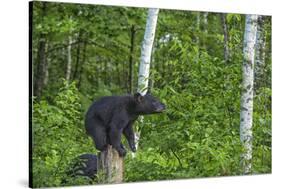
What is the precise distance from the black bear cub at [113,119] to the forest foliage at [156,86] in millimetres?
94

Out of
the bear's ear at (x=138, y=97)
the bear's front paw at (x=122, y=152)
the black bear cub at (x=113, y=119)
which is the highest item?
the bear's ear at (x=138, y=97)

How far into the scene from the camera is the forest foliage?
7609 millimetres

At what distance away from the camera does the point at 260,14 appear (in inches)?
351

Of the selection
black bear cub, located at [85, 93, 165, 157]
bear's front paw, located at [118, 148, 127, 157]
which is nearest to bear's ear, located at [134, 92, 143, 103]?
black bear cub, located at [85, 93, 165, 157]

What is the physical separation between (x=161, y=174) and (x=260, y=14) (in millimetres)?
2364

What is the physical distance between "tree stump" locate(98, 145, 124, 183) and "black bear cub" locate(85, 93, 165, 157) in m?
0.05

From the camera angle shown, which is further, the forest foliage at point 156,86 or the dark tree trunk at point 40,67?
the forest foliage at point 156,86

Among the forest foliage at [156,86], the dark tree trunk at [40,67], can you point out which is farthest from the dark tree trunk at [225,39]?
Result: the dark tree trunk at [40,67]

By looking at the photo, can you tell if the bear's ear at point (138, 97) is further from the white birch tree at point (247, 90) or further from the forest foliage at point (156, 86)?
the white birch tree at point (247, 90)

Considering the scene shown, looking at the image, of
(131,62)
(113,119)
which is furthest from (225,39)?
(113,119)

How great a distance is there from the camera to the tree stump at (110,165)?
25.6ft

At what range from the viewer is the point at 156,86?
322 inches

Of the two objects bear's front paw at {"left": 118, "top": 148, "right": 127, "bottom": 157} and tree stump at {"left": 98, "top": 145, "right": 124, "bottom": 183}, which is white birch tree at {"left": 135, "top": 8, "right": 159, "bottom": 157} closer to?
bear's front paw at {"left": 118, "top": 148, "right": 127, "bottom": 157}

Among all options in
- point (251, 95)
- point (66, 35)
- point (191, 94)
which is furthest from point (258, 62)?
point (66, 35)
